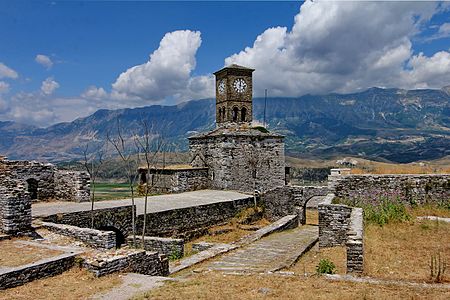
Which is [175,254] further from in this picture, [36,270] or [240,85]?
[240,85]

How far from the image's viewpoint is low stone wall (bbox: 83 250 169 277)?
10320 millimetres

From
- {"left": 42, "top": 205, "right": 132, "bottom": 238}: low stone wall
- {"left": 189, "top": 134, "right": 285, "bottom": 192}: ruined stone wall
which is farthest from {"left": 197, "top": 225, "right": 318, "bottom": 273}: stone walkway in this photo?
{"left": 189, "top": 134, "right": 285, "bottom": 192}: ruined stone wall

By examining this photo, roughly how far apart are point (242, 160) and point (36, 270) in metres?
23.8

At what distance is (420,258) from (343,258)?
2357 millimetres

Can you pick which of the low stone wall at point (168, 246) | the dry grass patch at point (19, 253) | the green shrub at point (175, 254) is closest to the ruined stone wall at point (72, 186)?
the low stone wall at point (168, 246)

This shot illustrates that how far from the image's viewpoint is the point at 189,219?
22359mm

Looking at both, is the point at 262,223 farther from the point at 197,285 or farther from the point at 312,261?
the point at 197,285

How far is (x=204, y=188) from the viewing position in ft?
111

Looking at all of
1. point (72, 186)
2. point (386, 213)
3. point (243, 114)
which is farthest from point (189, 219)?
point (243, 114)

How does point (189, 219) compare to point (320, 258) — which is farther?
point (189, 219)

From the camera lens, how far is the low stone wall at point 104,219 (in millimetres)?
16562

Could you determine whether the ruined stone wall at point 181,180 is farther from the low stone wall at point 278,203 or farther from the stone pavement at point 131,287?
the stone pavement at point 131,287

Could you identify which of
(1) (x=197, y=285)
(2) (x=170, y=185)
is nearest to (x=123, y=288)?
(1) (x=197, y=285)

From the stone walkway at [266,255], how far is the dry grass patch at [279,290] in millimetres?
1709
